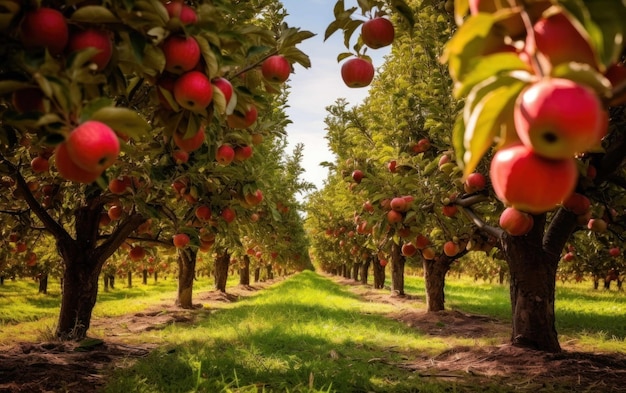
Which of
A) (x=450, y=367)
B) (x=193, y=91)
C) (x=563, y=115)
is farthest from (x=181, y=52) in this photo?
(x=450, y=367)

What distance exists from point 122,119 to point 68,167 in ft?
0.81

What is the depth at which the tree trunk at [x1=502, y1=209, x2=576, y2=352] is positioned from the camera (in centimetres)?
619

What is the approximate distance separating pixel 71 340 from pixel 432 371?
5771 millimetres

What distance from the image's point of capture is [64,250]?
7375 millimetres

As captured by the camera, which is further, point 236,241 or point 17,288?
point 17,288

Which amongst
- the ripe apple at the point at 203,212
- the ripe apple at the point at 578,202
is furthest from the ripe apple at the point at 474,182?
the ripe apple at the point at 203,212

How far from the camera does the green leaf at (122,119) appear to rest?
1410 mm

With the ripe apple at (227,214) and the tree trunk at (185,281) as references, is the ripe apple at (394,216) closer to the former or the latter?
the ripe apple at (227,214)

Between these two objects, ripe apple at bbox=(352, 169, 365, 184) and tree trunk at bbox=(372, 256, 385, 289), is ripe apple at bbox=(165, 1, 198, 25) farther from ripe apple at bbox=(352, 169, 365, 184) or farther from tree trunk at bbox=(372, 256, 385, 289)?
tree trunk at bbox=(372, 256, 385, 289)

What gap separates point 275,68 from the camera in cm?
235

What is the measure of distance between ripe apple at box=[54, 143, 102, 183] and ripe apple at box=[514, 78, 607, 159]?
4.24 ft

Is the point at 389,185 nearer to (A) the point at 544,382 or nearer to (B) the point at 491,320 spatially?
(A) the point at 544,382

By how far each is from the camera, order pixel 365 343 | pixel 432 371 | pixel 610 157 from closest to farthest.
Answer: pixel 610 157 → pixel 432 371 → pixel 365 343

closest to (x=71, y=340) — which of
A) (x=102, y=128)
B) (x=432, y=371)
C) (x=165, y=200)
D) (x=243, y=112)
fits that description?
(x=165, y=200)
